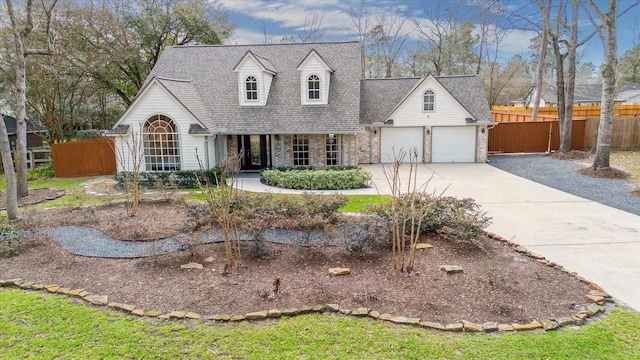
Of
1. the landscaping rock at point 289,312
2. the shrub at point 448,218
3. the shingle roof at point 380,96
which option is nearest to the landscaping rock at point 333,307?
the landscaping rock at point 289,312

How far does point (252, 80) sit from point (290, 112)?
240cm

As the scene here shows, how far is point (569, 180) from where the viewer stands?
16.0 meters

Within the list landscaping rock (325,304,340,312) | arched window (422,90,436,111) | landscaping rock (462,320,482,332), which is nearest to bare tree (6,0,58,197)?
landscaping rock (325,304,340,312)

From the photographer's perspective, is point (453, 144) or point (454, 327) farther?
point (453, 144)

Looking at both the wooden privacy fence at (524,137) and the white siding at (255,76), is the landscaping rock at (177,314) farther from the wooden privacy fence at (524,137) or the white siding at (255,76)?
the wooden privacy fence at (524,137)

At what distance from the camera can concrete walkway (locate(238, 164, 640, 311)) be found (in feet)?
23.7

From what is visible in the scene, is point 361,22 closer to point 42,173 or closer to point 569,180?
point 569,180

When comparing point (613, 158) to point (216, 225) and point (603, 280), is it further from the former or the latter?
point (216, 225)

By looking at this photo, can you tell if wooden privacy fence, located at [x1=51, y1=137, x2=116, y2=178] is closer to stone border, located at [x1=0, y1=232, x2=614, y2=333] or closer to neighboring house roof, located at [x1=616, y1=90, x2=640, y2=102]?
stone border, located at [x1=0, y1=232, x2=614, y2=333]

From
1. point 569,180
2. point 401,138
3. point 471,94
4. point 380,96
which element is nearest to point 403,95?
point 380,96

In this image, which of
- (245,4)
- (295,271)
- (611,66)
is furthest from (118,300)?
(245,4)

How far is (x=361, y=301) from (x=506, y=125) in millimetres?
21799

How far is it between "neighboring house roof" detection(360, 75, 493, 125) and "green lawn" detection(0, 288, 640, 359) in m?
17.1

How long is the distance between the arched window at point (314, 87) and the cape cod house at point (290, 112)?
0.05 m
